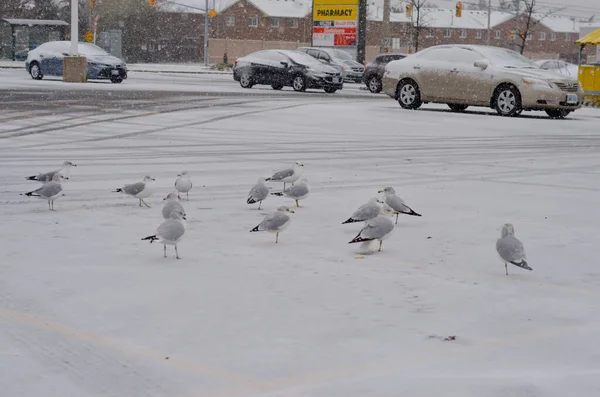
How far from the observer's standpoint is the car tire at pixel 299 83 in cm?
2925

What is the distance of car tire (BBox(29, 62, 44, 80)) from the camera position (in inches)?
1265

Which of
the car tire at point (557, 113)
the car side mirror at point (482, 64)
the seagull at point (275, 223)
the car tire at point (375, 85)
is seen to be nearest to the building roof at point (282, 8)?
the car tire at point (375, 85)

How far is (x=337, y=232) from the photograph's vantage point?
669cm

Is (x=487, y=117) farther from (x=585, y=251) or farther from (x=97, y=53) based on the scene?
(x=97, y=53)

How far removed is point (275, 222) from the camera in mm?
6047

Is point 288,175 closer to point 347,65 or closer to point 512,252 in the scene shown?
point 512,252

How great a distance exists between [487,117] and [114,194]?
12300 mm

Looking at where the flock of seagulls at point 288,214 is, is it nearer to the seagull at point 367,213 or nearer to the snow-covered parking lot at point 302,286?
the seagull at point 367,213

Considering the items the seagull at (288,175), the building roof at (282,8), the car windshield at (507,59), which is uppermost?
the building roof at (282,8)

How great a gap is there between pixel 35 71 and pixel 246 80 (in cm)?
782

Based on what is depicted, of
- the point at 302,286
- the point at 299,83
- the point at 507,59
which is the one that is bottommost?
the point at 302,286

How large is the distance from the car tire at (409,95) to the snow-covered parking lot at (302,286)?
31.8ft

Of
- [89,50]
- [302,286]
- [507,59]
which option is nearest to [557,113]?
[507,59]

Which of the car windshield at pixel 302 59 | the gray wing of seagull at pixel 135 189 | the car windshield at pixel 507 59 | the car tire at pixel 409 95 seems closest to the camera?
the gray wing of seagull at pixel 135 189
